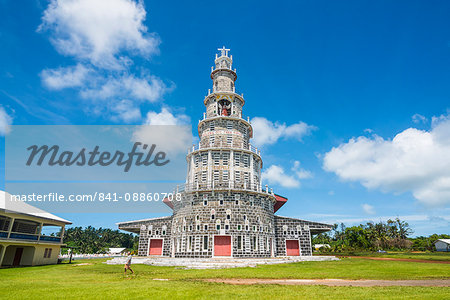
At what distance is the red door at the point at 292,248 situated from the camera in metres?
37.7

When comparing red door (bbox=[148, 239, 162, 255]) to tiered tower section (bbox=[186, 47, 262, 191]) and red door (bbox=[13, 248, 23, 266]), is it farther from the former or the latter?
red door (bbox=[13, 248, 23, 266])

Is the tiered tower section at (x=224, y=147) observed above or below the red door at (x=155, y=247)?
above

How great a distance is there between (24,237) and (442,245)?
9175 centimetres

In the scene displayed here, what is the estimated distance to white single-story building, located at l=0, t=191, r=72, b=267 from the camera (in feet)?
79.5

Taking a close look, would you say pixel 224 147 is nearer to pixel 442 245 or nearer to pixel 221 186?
pixel 221 186

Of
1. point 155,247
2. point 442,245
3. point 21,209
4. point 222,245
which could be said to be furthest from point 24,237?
point 442,245

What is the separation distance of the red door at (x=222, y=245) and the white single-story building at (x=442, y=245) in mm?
67498

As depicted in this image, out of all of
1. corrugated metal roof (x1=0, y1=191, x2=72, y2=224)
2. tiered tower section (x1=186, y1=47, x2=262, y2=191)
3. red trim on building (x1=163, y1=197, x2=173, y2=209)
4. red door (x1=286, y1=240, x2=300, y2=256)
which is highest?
tiered tower section (x1=186, y1=47, x2=262, y2=191)

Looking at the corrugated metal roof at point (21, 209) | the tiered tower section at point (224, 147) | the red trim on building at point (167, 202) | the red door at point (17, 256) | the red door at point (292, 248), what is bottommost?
the red door at point (17, 256)

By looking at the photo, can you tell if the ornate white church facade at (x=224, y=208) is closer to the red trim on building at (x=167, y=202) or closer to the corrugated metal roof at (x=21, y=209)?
the red trim on building at (x=167, y=202)

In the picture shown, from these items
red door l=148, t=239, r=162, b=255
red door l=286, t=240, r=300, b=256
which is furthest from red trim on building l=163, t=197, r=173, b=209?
red door l=286, t=240, r=300, b=256

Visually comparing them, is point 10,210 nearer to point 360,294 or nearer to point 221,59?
point 360,294

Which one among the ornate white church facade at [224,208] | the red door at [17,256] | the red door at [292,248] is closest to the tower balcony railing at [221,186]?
the ornate white church facade at [224,208]

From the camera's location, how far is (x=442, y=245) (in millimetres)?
70875
